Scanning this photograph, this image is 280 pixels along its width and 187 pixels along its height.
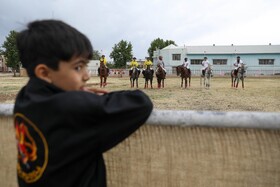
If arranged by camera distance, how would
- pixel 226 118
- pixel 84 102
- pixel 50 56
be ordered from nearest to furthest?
pixel 84 102 → pixel 50 56 → pixel 226 118

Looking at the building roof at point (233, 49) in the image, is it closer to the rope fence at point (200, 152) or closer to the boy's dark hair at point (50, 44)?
the rope fence at point (200, 152)

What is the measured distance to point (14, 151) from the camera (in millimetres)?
2076

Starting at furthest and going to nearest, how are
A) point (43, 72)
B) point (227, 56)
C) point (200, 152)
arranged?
point (227, 56) < point (200, 152) < point (43, 72)

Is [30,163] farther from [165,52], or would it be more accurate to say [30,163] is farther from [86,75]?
[165,52]

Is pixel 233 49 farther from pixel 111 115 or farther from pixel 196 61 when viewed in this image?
pixel 111 115

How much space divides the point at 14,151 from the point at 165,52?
59315 mm

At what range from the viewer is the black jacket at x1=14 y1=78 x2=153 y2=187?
4.18 feet

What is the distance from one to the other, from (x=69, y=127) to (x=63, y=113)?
60mm

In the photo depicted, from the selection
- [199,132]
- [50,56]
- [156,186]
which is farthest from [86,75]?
[156,186]

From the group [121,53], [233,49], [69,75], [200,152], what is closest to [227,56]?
[233,49]

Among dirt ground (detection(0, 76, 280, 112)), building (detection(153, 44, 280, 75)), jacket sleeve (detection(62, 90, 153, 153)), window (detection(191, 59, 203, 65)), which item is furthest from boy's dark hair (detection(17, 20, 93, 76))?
window (detection(191, 59, 203, 65))

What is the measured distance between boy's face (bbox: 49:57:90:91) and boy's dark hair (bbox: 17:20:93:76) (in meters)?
0.02

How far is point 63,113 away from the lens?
4.18ft

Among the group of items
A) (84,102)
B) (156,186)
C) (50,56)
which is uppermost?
(50,56)
